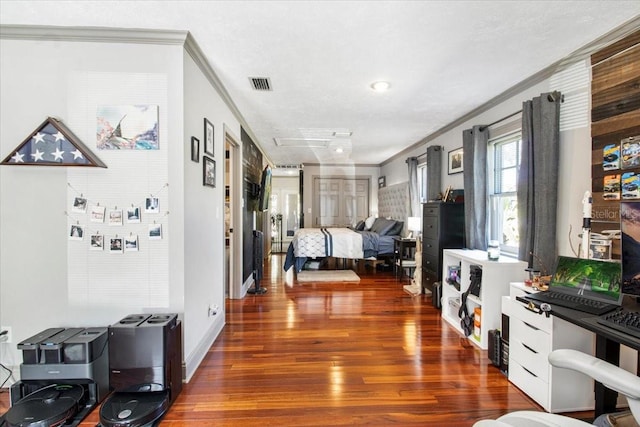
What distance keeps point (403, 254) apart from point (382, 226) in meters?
1.03

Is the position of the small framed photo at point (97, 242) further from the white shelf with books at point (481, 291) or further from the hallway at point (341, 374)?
the white shelf with books at point (481, 291)

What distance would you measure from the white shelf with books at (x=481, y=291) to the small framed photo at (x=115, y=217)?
9.81 feet

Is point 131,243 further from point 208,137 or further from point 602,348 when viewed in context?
point 602,348

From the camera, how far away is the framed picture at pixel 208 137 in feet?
8.14

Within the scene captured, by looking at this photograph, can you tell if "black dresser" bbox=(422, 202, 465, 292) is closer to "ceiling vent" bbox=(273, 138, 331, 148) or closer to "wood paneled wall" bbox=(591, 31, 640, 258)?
"wood paneled wall" bbox=(591, 31, 640, 258)

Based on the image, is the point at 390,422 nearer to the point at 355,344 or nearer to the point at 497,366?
the point at 355,344

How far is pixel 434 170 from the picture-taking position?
4555 mm

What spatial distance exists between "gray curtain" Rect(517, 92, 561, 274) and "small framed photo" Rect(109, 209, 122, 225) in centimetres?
323

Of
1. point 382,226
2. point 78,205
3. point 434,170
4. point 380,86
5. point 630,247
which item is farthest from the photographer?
point 382,226

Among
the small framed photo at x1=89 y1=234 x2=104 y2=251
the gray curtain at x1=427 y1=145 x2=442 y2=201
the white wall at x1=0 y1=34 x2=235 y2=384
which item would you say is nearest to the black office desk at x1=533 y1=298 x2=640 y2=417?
the white wall at x1=0 y1=34 x2=235 y2=384

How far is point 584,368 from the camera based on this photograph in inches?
43.8

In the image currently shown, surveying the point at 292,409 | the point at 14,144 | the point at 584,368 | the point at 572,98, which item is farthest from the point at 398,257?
the point at 14,144

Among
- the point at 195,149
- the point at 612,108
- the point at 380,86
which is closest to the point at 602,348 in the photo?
the point at 612,108

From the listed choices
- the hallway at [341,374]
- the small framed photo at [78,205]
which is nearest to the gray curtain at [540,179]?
the hallway at [341,374]
